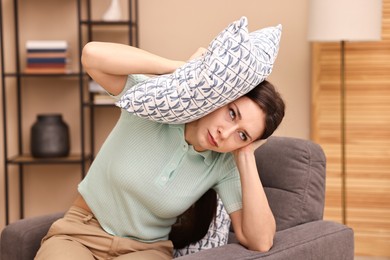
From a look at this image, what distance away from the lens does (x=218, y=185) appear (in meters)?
1.99

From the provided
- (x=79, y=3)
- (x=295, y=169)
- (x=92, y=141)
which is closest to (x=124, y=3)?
(x=79, y=3)

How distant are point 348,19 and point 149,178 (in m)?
1.92

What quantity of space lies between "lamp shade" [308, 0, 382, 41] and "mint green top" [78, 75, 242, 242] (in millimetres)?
1681

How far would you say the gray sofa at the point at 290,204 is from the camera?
6.72 ft

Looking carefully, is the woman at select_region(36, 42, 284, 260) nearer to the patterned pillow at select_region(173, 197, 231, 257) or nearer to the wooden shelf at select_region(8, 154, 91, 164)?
the patterned pillow at select_region(173, 197, 231, 257)

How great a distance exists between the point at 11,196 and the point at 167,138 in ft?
8.24

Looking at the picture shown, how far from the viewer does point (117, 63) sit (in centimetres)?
180

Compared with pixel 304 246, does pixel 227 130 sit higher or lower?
higher

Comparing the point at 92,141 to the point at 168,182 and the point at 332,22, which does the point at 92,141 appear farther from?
the point at 168,182

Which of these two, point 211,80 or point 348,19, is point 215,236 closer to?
point 211,80

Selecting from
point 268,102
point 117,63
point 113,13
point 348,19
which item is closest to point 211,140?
point 268,102

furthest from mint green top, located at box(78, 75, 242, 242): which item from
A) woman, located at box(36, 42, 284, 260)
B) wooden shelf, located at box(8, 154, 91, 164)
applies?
wooden shelf, located at box(8, 154, 91, 164)

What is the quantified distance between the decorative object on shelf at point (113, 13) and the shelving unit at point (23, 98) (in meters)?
0.04

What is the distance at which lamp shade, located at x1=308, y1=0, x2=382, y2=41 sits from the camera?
342cm
